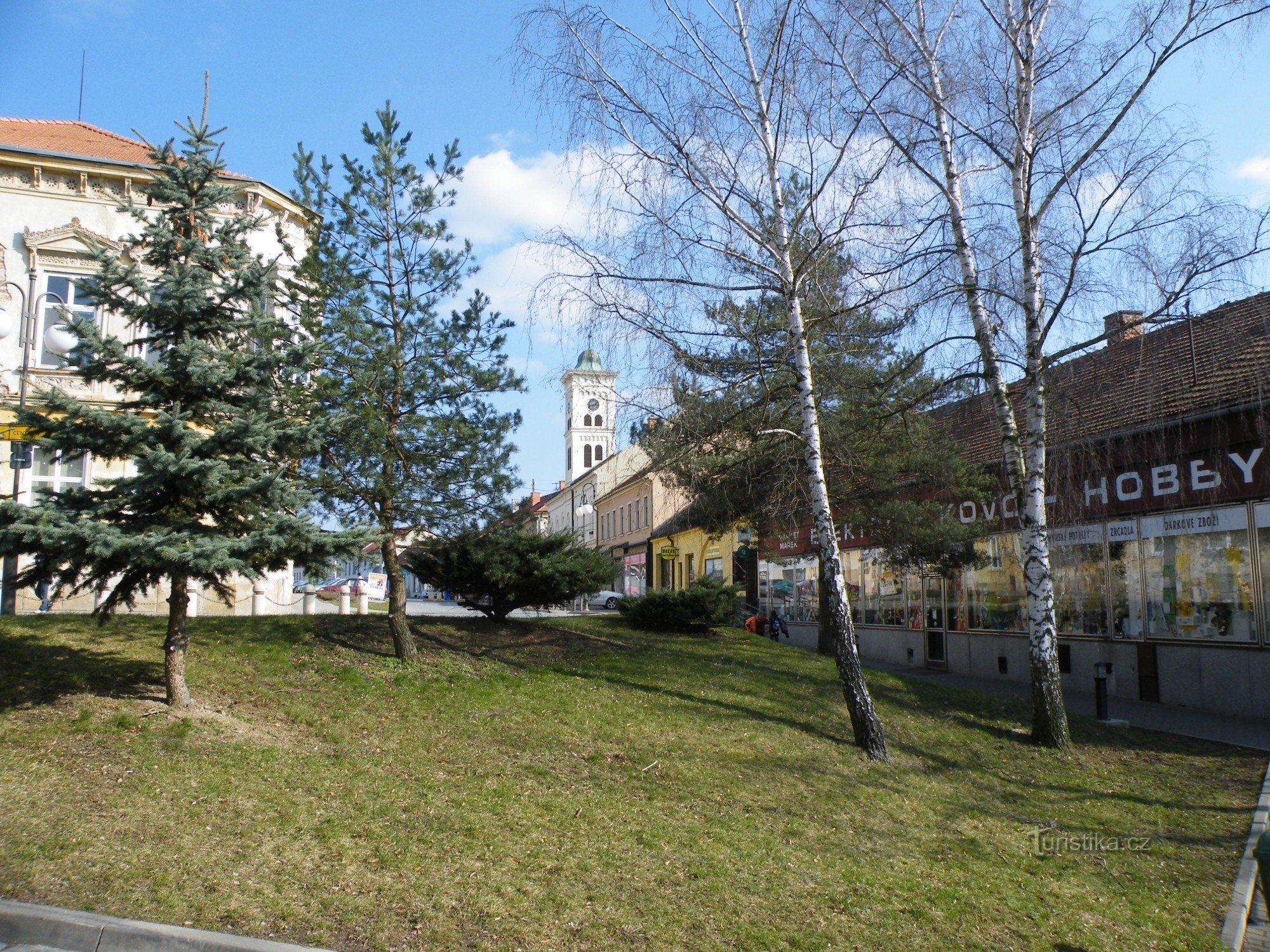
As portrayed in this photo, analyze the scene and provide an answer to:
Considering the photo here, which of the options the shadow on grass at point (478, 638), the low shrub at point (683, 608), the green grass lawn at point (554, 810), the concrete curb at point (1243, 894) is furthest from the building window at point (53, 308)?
the concrete curb at point (1243, 894)

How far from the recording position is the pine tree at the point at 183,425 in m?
7.73

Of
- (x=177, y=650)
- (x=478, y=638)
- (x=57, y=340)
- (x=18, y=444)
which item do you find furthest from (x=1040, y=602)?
(x=18, y=444)

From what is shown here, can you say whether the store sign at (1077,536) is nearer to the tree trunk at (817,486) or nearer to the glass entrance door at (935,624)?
the glass entrance door at (935,624)

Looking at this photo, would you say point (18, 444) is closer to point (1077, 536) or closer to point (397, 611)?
point (397, 611)

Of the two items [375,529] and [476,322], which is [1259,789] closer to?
[375,529]

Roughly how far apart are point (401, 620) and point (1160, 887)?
8.85m

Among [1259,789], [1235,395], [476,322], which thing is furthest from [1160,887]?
[476,322]

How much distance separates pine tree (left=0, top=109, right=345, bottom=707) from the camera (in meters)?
7.73

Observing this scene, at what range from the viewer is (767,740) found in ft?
A: 31.6

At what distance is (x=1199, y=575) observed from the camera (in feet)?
47.5

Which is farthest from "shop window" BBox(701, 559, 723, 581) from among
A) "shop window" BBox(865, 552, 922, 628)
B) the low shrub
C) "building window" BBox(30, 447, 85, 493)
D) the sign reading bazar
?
"building window" BBox(30, 447, 85, 493)

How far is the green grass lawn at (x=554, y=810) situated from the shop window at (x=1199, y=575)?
3.92 metres

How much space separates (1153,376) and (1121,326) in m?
0.67

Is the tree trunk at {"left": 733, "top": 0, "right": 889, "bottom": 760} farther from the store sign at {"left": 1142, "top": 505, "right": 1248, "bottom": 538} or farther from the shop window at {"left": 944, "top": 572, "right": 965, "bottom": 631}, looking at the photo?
the shop window at {"left": 944, "top": 572, "right": 965, "bottom": 631}
